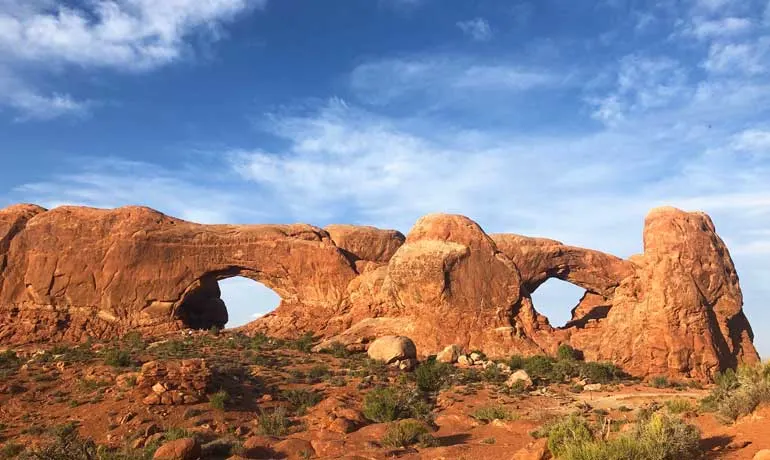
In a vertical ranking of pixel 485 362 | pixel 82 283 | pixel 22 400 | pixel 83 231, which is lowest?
pixel 22 400

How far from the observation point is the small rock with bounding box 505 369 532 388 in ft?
79.0

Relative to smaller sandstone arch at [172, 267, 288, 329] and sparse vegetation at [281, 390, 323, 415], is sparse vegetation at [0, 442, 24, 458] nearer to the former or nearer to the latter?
sparse vegetation at [281, 390, 323, 415]

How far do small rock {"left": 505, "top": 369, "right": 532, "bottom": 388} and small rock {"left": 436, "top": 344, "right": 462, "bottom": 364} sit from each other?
11.1 ft

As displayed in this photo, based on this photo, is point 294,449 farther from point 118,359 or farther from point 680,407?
point 118,359

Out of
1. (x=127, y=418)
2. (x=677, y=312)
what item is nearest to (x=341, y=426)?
(x=127, y=418)

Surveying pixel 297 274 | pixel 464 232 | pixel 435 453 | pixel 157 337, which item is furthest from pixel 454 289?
pixel 435 453

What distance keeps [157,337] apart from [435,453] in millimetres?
22222

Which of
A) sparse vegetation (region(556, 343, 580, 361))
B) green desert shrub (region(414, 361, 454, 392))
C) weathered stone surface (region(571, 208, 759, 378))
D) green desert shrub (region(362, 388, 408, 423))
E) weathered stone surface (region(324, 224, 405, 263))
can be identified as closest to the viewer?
green desert shrub (region(362, 388, 408, 423))

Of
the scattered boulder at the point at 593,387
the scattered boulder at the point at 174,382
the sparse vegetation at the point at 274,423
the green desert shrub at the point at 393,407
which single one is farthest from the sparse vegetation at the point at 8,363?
the scattered boulder at the point at 593,387

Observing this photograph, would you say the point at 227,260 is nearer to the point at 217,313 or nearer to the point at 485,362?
the point at 217,313

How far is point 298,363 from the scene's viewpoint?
26234 mm

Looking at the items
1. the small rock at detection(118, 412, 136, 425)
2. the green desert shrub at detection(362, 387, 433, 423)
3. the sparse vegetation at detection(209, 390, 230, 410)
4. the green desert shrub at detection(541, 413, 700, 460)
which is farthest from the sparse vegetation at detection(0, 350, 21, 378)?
the green desert shrub at detection(541, 413, 700, 460)

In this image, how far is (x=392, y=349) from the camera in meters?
27.1

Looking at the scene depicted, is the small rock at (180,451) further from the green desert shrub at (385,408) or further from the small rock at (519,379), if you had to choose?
the small rock at (519,379)
